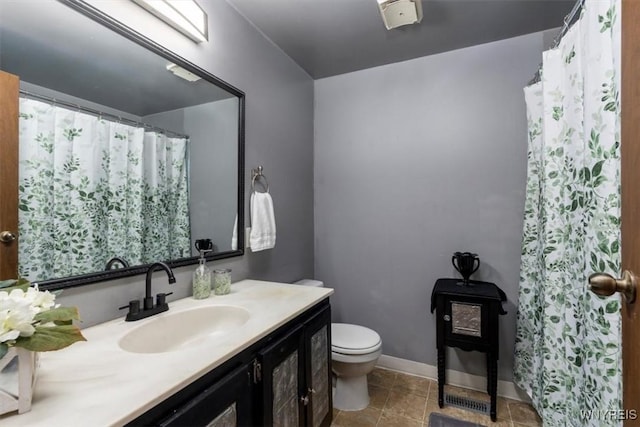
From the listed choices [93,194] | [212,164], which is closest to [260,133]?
[212,164]

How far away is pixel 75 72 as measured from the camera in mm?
1085

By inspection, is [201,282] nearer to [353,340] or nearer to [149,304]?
[149,304]

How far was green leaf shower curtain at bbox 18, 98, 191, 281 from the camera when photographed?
96cm

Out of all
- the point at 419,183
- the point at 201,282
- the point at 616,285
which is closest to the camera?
the point at 616,285

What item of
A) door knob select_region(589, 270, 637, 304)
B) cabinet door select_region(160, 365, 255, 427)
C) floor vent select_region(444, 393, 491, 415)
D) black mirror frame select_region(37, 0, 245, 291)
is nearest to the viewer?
door knob select_region(589, 270, 637, 304)

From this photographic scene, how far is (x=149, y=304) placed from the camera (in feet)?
3.91

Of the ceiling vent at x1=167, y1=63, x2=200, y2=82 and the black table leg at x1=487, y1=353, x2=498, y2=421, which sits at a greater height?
the ceiling vent at x1=167, y1=63, x2=200, y2=82

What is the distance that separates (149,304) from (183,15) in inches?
51.5

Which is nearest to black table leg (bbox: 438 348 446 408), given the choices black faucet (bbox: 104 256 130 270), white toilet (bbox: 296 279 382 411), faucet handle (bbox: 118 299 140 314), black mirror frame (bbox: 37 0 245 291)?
white toilet (bbox: 296 279 382 411)

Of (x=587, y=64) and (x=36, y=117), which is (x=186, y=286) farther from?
(x=587, y=64)

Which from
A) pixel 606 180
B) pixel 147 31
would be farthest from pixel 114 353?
pixel 606 180

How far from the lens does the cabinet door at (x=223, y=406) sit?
2.49 ft

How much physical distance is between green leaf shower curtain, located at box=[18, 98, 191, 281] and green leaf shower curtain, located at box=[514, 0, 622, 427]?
170 cm

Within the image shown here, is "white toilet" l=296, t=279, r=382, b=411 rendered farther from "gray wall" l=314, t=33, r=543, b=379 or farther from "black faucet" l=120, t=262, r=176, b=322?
"black faucet" l=120, t=262, r=176, b=322
